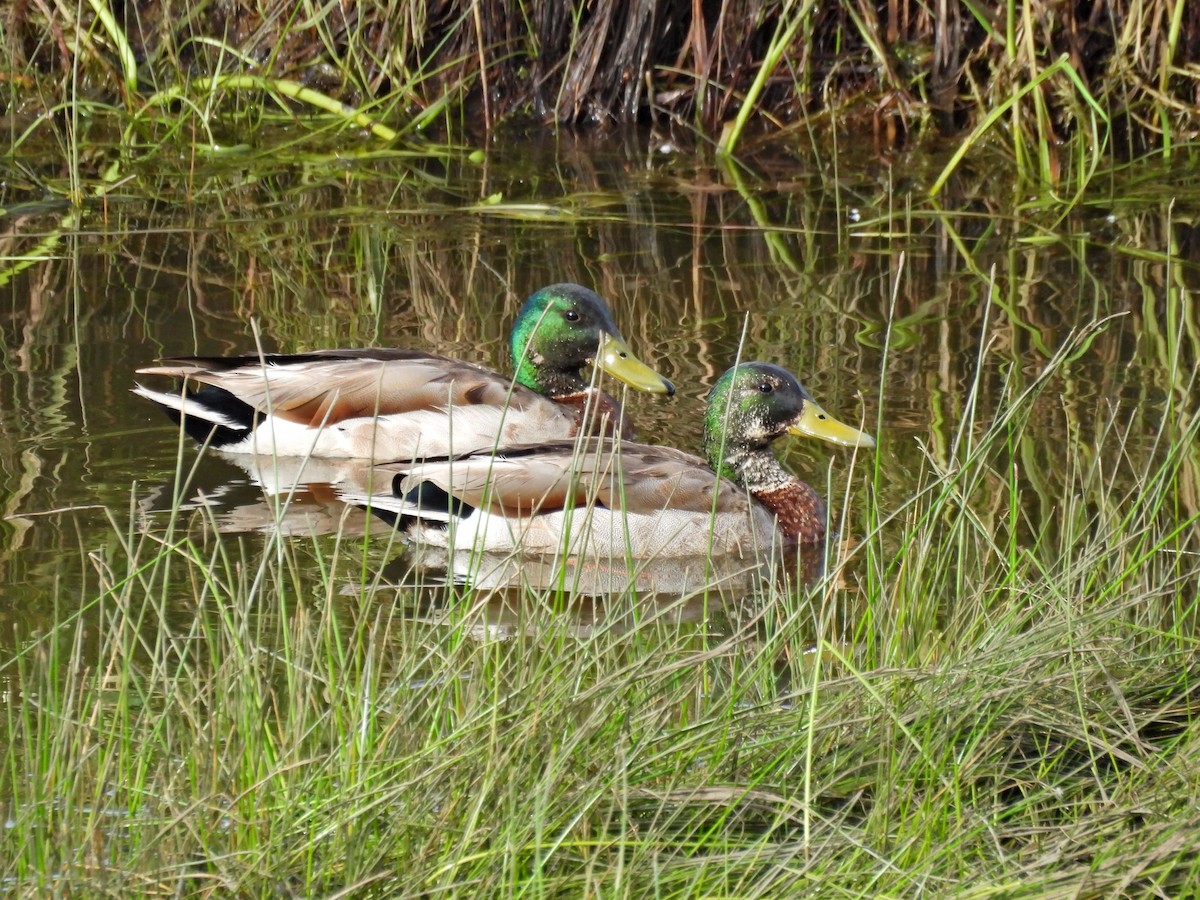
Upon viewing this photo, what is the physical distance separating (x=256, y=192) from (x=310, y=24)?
100 cm

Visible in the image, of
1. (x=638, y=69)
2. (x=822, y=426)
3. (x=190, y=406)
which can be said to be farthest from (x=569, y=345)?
(x=638, y=69)

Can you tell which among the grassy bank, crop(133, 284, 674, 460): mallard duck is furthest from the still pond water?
the grassy bank

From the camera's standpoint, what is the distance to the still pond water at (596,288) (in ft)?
20.5

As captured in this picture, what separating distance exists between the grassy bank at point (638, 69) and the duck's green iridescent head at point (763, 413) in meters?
3.94

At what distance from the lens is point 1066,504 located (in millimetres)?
4191

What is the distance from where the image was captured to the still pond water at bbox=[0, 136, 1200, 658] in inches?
246

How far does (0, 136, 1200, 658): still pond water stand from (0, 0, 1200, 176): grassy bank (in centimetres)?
46

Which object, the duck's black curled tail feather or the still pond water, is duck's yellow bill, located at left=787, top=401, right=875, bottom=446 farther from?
the duck's black curled tail feather

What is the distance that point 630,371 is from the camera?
693 centimetres

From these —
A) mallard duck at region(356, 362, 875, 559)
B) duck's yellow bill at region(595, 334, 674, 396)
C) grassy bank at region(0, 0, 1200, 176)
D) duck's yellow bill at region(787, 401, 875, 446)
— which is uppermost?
grassy bank at region(0, 0, 1200, 176)

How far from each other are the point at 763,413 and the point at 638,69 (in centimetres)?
530

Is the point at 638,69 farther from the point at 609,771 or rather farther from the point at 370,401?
the point at 609,771

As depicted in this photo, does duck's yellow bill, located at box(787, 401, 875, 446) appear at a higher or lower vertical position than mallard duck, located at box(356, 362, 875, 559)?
higher

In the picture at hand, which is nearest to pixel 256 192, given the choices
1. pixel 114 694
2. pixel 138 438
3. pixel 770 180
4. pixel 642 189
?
pixel 642 189
